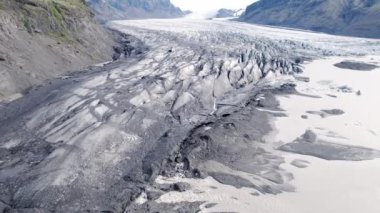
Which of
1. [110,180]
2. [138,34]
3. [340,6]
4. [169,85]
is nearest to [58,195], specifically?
[110,180]

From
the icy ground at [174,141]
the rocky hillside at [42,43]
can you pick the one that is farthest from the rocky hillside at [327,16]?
the icy ground at [174,141]

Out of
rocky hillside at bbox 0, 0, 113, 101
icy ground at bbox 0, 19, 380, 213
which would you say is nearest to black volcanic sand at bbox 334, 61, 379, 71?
icy ground at bbox 0, 19, 380, 213

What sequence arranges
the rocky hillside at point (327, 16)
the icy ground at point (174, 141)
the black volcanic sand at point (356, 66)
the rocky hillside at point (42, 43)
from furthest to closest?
1. the rocky hillside at point (327, 16)
2. the black volcanic sand at point (356, 66)
3. the rocky hillside at point (42, 43)
4. the icy ground at point (174, 141)

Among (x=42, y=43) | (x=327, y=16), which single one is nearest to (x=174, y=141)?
(x=42, y=43)

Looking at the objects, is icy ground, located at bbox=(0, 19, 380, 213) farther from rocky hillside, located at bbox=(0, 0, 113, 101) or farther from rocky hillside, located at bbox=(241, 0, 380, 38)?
rocky hillside, located at bbox=(241, 0, 380, 38)

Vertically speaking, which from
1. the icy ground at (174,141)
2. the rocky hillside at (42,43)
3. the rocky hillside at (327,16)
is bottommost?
the rocky hillside at (327,16)

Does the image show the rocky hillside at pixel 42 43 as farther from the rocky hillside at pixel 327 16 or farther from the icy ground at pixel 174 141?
the rocky hillside at pixel 327 16
